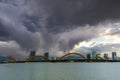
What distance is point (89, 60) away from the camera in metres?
199

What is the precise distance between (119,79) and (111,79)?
6.99 feet

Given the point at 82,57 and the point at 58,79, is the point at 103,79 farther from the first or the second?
the point at 82,57

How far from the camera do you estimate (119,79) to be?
1804 inches

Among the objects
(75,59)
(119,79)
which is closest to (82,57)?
(75,59)

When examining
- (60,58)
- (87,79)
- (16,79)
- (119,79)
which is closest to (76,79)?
(87,79)

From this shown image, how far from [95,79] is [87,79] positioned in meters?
2.08

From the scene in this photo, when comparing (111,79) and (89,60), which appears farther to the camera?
(89,60)

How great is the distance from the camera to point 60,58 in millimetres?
199625

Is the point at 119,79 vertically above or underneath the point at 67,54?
underneath

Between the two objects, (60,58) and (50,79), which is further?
(60,58)

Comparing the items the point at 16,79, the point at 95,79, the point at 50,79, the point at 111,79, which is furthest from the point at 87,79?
the point at 16,79

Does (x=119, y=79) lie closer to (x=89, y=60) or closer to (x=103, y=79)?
(x=103, y=79)

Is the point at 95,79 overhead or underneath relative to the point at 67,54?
underneath

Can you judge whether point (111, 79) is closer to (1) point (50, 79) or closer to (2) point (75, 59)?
(1) point (50, 79)
